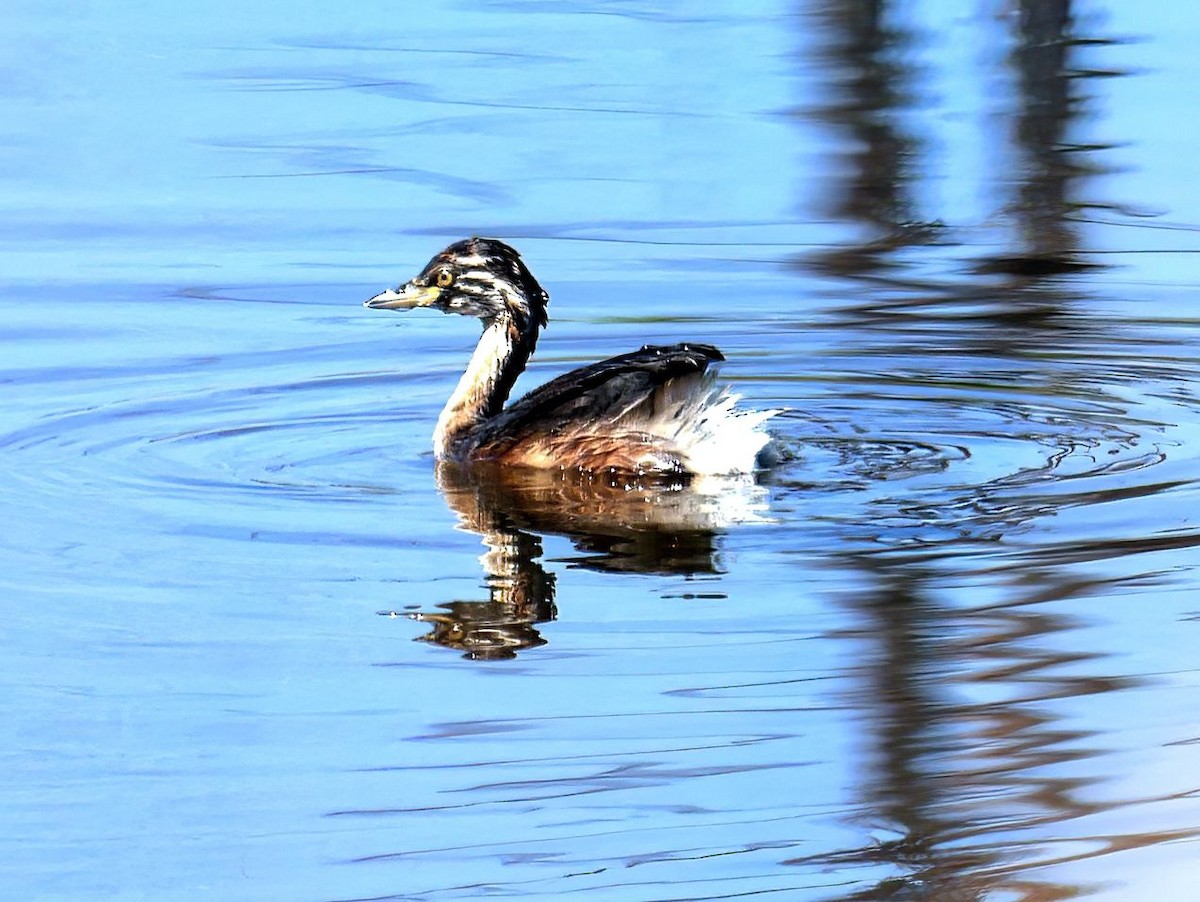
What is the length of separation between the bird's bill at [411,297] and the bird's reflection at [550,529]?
1017mm

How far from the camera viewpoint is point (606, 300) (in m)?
12.8

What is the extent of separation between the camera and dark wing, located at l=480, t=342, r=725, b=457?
919 cm

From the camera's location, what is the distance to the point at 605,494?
9.38m

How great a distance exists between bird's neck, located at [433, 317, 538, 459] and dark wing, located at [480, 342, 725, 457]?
263mm

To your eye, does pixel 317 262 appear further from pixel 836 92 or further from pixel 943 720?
pixel 943 720

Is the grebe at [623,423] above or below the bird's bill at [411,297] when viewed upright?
below

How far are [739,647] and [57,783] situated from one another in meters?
2.04

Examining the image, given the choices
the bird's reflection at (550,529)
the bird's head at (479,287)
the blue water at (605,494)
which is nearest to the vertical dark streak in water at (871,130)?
the blue water at (605,494)

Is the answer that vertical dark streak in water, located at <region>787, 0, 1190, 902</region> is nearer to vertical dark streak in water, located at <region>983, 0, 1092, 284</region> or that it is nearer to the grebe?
vertical dark streak in water, located at <region>983, 0, 1092, 284</region>

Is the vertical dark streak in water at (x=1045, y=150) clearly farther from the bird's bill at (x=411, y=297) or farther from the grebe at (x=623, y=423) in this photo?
the grebe at (x=623, y=423)

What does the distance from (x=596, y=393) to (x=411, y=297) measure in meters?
1.51

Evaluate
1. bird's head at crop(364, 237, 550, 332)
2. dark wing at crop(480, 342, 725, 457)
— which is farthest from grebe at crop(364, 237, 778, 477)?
bird's head at crop(364, 237, 550, 332)

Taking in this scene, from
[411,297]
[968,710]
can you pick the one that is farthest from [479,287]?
[968,710]

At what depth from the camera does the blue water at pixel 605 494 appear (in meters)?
5.84
